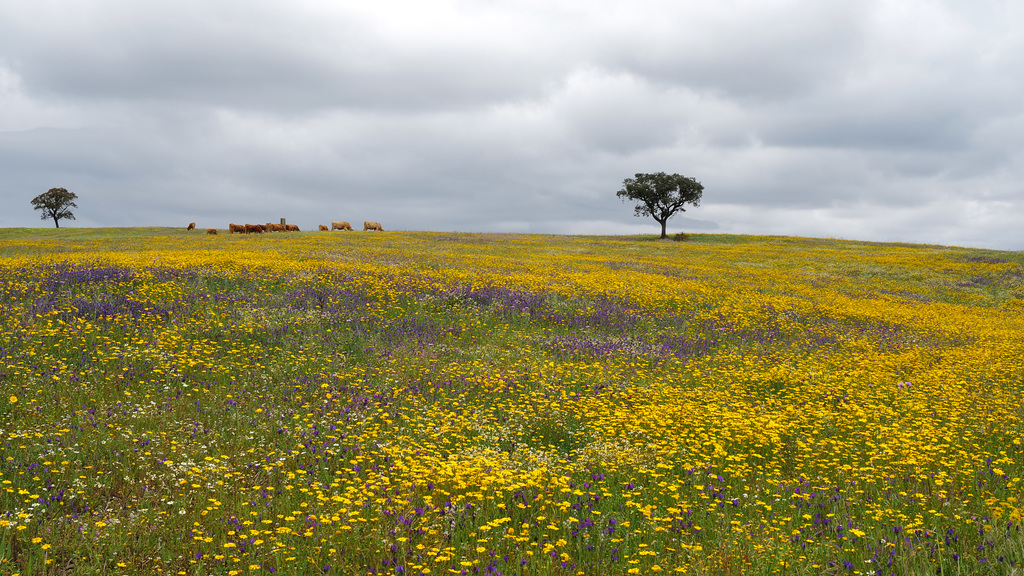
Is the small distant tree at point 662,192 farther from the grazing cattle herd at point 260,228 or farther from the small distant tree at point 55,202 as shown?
the small distant tree at point 55,202

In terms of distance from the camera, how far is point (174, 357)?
1107 centimetres

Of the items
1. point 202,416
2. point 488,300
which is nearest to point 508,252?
point 488,300

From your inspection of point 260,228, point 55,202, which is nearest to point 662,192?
point 260,228

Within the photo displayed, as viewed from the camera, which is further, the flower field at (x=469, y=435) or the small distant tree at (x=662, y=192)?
the small distant tree at (x=662, y=192)

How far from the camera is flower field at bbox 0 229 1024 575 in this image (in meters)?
5.11

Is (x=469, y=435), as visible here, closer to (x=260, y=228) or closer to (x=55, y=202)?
(x=260, y=228)

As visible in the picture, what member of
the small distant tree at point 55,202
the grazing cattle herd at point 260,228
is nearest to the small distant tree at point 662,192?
the grazing cattle herd at point 260,228

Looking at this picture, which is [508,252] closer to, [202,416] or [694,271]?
[694,271]

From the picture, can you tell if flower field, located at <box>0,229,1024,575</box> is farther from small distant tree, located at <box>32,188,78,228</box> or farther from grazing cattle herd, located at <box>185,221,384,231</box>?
small distant tree, located at <box>32,188,78,228</box>

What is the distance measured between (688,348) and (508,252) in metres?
30.5

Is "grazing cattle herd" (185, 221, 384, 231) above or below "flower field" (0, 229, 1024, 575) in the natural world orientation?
above

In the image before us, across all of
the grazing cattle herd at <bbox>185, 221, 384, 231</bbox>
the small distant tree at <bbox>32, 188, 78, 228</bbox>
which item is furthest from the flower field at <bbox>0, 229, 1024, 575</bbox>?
the small distant tree at <bbox>32, 188, 78, 228</bbox>

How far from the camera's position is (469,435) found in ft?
28.3

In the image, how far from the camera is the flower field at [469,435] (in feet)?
16.8
